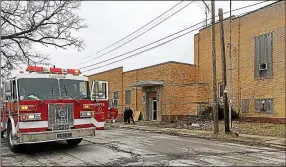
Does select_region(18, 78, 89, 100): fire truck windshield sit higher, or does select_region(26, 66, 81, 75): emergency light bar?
select_region(26, 66, 81, 75): emergency light bar

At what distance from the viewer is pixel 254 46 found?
83.9 ft

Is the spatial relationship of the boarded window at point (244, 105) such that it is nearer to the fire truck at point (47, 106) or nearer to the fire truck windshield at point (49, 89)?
the fire truck at point (47, 106)

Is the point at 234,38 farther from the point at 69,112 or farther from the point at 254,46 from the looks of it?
the point at 69,112

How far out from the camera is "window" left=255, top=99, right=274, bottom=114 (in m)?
24.0

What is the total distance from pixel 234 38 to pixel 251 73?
345cm

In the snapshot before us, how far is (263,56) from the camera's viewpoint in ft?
81.3

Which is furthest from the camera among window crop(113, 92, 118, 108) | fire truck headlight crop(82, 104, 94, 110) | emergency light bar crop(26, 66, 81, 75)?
window crop(113, 92, 118, 108)

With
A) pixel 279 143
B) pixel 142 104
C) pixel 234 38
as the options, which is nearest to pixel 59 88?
pixel 279 143

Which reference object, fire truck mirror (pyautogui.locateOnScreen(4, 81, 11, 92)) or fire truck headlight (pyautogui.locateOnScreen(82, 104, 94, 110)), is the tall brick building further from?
fire truck mirror (pyautogui.locateOnScreen(4, 81, 11, 92))

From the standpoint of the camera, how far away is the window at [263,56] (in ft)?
79.3

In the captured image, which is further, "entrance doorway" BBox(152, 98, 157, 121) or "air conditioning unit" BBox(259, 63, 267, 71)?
"entrance doorway" BBox(152, 98, 157, 121)

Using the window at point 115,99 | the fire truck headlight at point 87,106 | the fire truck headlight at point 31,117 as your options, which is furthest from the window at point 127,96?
the fire truck headlight at point 31,117

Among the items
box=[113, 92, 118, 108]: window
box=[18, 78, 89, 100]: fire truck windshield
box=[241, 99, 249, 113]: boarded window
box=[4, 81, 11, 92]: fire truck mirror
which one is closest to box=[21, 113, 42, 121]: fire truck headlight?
box=[18, 78, 89, 100]: fire truck windshield

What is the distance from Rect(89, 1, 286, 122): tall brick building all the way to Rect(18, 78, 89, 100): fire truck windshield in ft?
50.7
